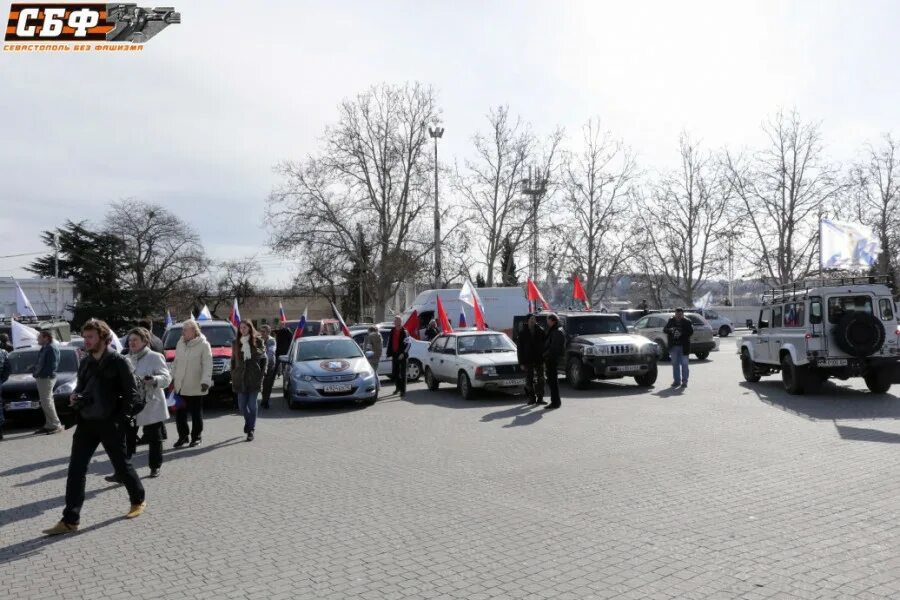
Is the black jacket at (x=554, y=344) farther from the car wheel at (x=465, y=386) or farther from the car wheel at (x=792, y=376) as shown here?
the car wheel at (x=792, y=376)

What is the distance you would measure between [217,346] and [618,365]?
958 cm

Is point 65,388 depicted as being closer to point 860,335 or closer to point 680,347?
point 680,347

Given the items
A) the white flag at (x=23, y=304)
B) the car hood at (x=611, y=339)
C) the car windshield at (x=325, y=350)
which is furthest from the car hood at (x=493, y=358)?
the white flag at (x=23, y=304)

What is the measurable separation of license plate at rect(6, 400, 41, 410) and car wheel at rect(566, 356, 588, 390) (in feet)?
38.1

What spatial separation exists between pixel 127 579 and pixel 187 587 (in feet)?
1.74

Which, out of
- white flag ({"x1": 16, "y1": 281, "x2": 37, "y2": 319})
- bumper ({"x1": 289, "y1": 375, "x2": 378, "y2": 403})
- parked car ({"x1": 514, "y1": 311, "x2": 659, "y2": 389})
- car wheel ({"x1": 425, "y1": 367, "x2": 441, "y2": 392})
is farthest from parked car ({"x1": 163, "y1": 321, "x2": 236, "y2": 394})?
white flag ({"x1": 16, "y1": 281, "x2": 37, "y2": 319})

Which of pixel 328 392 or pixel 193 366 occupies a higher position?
pixel 193 366

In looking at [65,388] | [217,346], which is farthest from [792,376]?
[65,388]

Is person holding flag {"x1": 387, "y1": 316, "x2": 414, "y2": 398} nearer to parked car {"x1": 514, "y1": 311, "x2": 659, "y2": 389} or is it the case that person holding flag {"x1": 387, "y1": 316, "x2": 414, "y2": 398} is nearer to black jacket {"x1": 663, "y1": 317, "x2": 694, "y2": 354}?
parked car {"x1": 514, "y1": 311, "x2": 659, "y2": 389}

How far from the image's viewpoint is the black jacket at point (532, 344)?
45.7 ft

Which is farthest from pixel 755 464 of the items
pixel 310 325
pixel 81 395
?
pixel 310 325

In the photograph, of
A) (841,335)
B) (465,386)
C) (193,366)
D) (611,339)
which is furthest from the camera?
(611,339)

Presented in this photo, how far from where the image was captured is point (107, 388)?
615 cm

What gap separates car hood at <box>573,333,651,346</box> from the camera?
16.8 m
